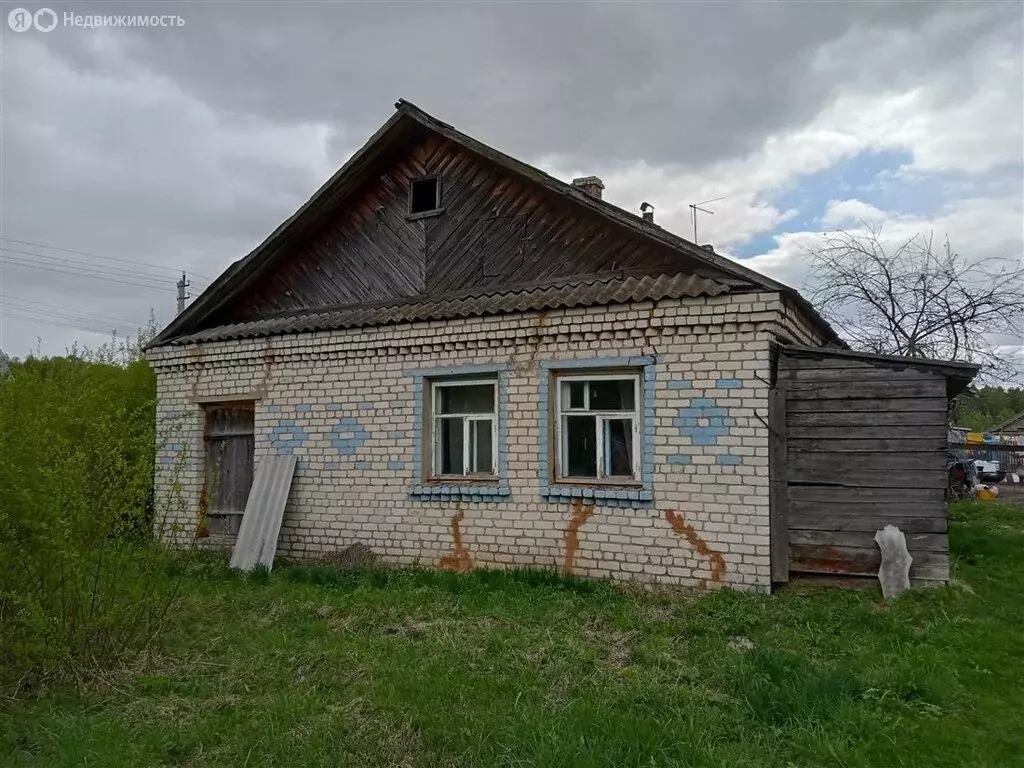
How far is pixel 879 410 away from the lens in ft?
20.0

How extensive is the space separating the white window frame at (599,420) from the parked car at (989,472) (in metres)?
23.0

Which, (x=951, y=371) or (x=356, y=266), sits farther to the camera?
(x=356, y=266)

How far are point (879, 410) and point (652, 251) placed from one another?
8.33 feet

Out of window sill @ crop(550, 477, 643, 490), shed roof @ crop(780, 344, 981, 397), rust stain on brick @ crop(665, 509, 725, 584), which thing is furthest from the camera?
window sill @ crop(550, 477, 643, 490)

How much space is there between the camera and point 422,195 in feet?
27.9

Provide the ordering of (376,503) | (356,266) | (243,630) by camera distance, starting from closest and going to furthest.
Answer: (243,630), (376,503), (356,266)

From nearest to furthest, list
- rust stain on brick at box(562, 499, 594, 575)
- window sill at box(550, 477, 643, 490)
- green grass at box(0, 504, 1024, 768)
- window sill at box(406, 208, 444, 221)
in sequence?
1. green grass at box(0, 504, 1024, 768)
2. window sill at box(550, 477, 643, 490)
3. rust stain on brick at box(562, 499, 594, 575)
4. window sill at box(406, 208, 444, 221)

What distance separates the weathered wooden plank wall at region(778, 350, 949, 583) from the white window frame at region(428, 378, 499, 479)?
9.29ft

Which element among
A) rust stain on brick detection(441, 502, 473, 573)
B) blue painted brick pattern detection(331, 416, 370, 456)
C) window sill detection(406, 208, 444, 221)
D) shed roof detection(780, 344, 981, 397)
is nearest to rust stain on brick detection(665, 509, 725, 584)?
shed roof detection(780, 344, 981, 397)

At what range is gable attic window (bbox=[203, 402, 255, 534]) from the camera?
896 cm

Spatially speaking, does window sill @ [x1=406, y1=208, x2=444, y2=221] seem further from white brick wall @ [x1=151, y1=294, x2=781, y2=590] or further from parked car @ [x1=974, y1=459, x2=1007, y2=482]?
parked car @ [x1=974, y1=459, x2=1007, y2=482]

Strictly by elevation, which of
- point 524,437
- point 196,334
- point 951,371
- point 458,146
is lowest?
point 524,437

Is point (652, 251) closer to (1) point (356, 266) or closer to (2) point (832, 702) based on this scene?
(1) point (356, 266)

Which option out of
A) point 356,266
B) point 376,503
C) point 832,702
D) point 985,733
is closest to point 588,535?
point 376,503
